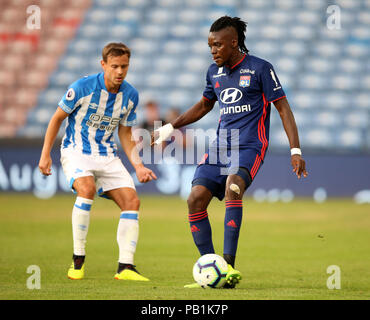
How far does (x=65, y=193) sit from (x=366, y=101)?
824 centimetres

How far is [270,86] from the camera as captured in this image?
5.88 metres

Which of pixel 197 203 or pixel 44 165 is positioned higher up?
pixel 44 165

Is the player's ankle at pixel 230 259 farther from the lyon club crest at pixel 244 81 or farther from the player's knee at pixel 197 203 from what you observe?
the lyon club crest at pixel 244 81

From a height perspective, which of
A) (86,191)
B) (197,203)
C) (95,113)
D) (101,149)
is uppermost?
(95,113)

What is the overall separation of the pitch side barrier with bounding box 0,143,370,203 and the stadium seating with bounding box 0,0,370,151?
237cm

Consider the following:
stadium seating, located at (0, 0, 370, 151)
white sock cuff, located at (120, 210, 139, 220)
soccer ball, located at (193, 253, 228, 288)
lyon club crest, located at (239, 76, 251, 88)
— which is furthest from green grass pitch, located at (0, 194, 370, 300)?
stadium seating, located at (0, 0, 370, 151)

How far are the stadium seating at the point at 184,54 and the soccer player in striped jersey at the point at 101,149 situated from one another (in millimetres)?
11047

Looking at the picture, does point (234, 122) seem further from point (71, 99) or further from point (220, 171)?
point (71, 99)

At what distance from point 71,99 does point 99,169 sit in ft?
2.24

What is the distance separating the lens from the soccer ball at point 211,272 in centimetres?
533

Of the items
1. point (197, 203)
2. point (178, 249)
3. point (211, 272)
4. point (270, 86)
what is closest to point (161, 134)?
point (197, 203)

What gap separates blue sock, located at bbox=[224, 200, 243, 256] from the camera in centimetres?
558

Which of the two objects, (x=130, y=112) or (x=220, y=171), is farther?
(x=130, y=112)
